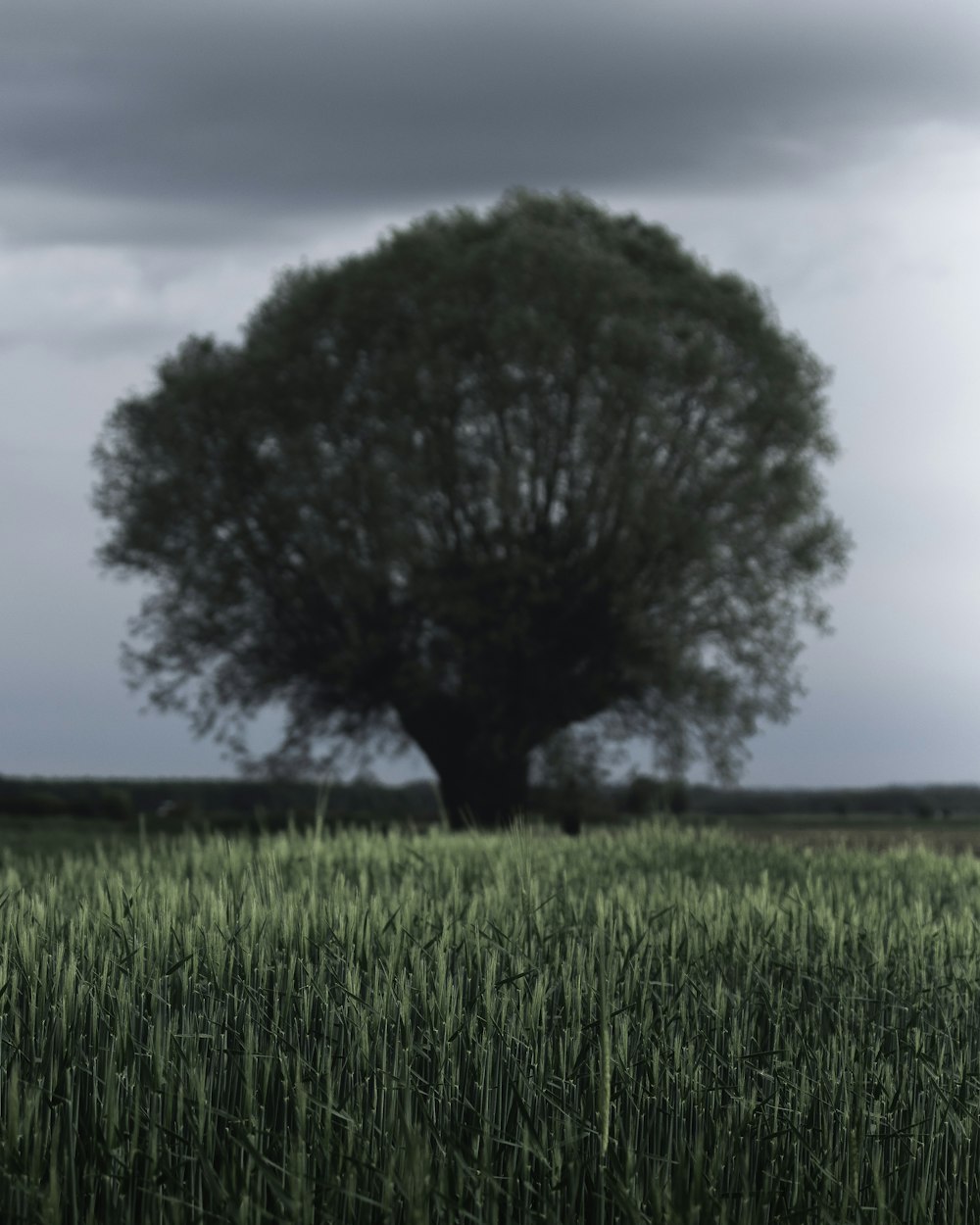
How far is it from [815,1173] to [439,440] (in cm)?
1852

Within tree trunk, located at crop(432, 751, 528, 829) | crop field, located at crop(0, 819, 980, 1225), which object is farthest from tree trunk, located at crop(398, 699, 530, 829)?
crop field, located at crop(0, 819, 980, 1225)

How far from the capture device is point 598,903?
575 cm

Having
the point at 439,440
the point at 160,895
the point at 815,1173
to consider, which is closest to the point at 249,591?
the point at 439,440

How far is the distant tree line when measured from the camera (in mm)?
22156

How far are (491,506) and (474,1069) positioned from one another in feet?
59.0

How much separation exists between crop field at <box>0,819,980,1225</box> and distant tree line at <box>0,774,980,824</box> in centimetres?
1595

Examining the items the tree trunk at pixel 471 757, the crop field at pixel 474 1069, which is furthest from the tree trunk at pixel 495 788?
the crop field at pixel 474 1069

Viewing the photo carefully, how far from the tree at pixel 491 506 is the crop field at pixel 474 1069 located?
1480cm

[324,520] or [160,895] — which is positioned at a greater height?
[324,520]

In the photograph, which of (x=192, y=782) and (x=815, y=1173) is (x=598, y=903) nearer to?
(x=815, y=1173)

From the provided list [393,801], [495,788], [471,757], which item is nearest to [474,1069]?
[495,788]

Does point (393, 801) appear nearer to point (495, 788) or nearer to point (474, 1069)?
point (495, 788)

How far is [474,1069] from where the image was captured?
12.4ft

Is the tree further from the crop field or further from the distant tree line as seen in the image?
the crop field
